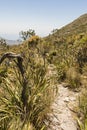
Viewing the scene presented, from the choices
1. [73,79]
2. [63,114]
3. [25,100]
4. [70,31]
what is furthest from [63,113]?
[70,31]

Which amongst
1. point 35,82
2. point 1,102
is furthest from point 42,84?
point 1,102

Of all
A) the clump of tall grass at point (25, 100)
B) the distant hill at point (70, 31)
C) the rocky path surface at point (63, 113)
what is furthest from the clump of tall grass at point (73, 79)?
the distant hill at point (70, 31)

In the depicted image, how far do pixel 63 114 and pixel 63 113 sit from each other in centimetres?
8

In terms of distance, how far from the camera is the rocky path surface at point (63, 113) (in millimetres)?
6318

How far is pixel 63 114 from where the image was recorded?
7.11 metres

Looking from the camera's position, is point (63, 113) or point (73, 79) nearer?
point (63, 113)

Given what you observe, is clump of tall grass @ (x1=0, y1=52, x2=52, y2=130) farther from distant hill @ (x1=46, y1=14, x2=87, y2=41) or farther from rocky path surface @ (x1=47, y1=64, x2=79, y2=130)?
distant hill @ (x1=46, y1=14, x2=87, y2=41)

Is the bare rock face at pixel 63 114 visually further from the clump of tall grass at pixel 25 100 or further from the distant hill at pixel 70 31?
the distant hill at pixel 70 31

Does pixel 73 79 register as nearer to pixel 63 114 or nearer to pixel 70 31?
pixel 63 114

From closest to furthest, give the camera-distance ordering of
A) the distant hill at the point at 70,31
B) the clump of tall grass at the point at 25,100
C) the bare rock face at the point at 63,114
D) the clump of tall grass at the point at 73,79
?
the clump of tall grass at the point at 25,100 < the bare rock face at the point at 63,114 < the clump of tall grass at the point at 73,79 < the distant hill at the point at 70,31

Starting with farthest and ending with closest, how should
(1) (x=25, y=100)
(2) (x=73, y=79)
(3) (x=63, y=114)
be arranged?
(2) (x=73, y=79)
(3) (x=63, y=114)
(1) (x=25, y=100)

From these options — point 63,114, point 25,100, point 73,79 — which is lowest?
point 63,114

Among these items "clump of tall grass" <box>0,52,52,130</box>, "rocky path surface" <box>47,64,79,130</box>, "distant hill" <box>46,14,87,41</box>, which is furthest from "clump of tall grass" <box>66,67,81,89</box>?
"distant hill" <box>46,14,87,41</box>

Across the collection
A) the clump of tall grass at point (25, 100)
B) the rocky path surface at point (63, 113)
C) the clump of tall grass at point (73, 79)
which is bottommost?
the rocky path surface at point (63, 113)
